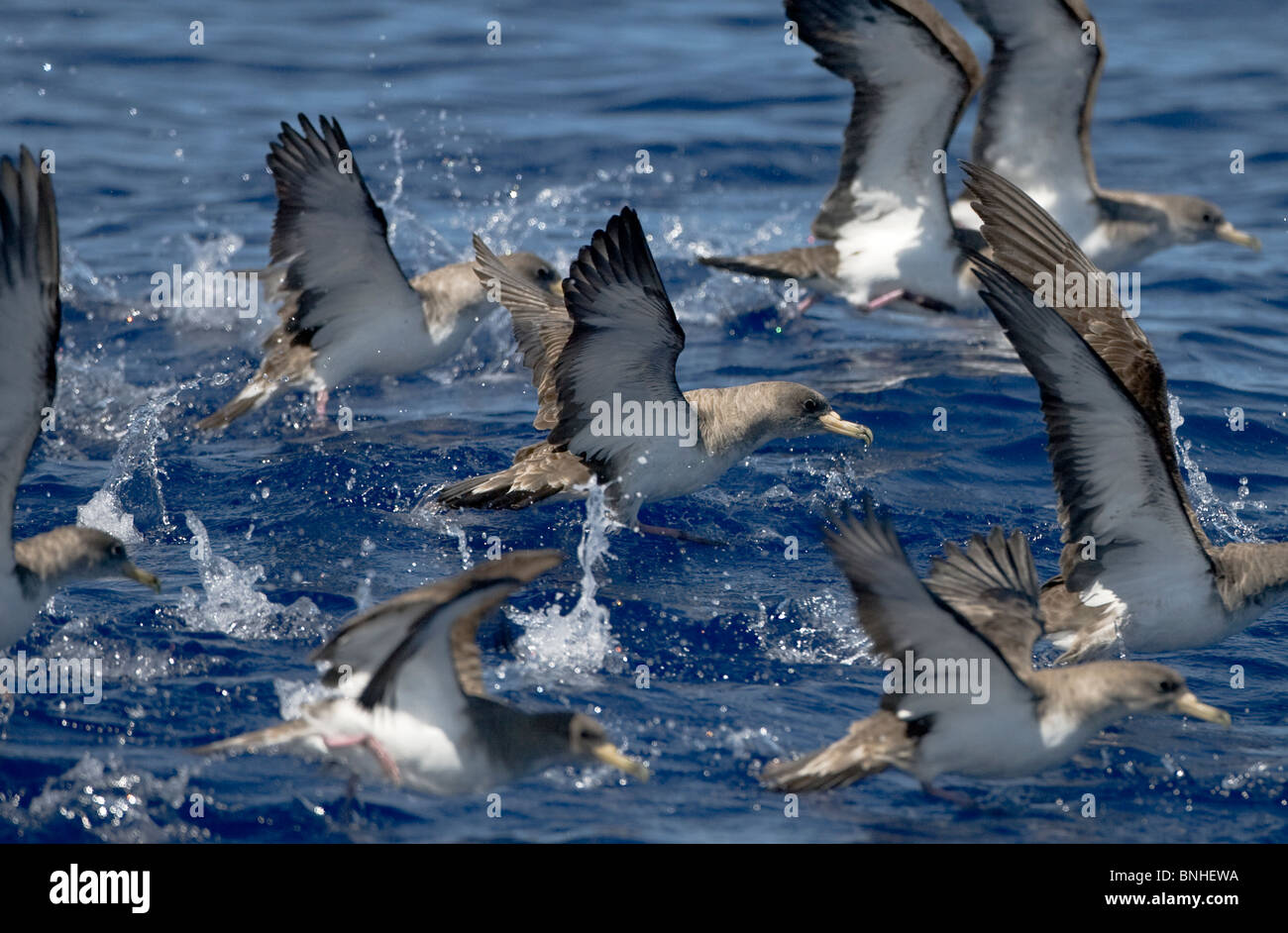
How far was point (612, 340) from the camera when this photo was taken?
25.4ft

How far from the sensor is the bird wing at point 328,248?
364 inches

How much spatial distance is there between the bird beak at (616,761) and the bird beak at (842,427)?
3779mm

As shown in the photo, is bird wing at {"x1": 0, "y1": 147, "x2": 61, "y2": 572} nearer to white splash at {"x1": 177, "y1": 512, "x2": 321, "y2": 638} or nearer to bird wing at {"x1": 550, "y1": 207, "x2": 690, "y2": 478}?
white splash at {"x1": 177, "y1": 512, "x2": 321, "y2": 638}

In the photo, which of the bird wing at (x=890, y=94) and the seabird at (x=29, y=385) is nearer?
the seabird at (x=29, y=385)

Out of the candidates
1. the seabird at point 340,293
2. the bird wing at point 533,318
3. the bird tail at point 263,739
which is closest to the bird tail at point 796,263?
the seabird at point 340,293

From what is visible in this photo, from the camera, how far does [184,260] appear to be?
540 inches

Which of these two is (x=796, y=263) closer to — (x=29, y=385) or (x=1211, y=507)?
(x=1211, y=507)

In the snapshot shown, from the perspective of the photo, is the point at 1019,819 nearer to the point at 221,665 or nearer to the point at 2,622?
the point at 221,665

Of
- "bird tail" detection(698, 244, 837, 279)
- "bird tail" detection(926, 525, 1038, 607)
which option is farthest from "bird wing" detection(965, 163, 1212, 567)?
"bird tail" detection(698, 244, 837, 279)

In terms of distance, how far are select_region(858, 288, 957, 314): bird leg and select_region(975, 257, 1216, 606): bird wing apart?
5.04m

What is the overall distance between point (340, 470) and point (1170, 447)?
16.0ft

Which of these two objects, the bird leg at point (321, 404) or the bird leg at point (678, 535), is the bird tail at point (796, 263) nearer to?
the bird leg at point (321, 404)

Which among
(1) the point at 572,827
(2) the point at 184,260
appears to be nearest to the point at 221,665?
(1) the point at 572,827

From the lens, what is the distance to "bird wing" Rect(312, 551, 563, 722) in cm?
517
